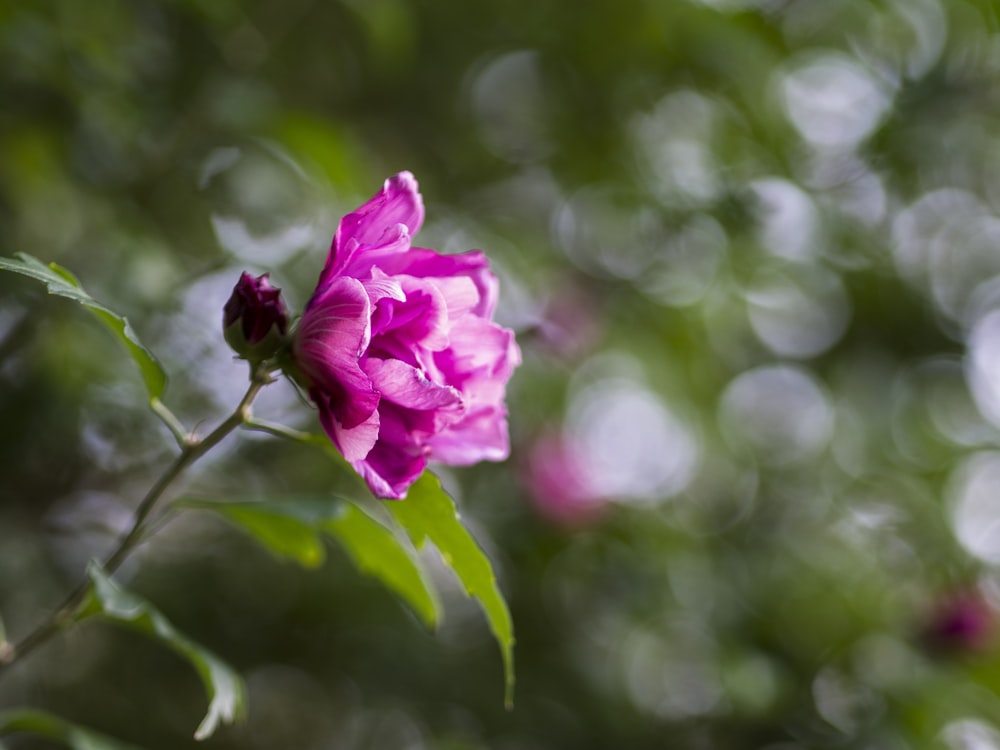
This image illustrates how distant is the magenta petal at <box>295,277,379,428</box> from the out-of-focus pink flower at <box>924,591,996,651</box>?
223 cm

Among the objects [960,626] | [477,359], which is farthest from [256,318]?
[960,626]

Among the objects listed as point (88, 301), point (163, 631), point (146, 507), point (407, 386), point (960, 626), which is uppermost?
point (88, 301)

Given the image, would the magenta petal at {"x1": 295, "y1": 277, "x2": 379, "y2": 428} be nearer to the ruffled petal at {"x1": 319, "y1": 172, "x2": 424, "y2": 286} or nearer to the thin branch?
the ruffled petal at {"x1": 319, "y1": 172, "x2": 424, "y2": 286}

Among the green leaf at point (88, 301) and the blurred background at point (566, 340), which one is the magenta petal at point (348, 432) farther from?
the blurred background at point (566, 340)

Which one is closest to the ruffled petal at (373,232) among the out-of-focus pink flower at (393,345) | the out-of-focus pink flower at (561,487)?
the out-of-focus pink flower at (393,345)

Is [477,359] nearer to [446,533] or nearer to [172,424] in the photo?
[446,533]

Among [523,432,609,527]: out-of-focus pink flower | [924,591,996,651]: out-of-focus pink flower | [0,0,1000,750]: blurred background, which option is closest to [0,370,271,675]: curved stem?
[0,0,1000,750]: blurred background

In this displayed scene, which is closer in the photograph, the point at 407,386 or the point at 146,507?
the point at 407,386

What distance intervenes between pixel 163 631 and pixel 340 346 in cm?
42

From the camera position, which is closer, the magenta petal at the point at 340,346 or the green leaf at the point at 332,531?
the magenta petal at the point at 340,346

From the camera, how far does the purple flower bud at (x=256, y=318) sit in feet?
3.04

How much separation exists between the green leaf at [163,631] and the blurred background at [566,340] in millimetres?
907

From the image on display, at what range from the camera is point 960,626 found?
2545mm

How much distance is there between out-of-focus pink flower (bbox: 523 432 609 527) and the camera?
274 centimetres
